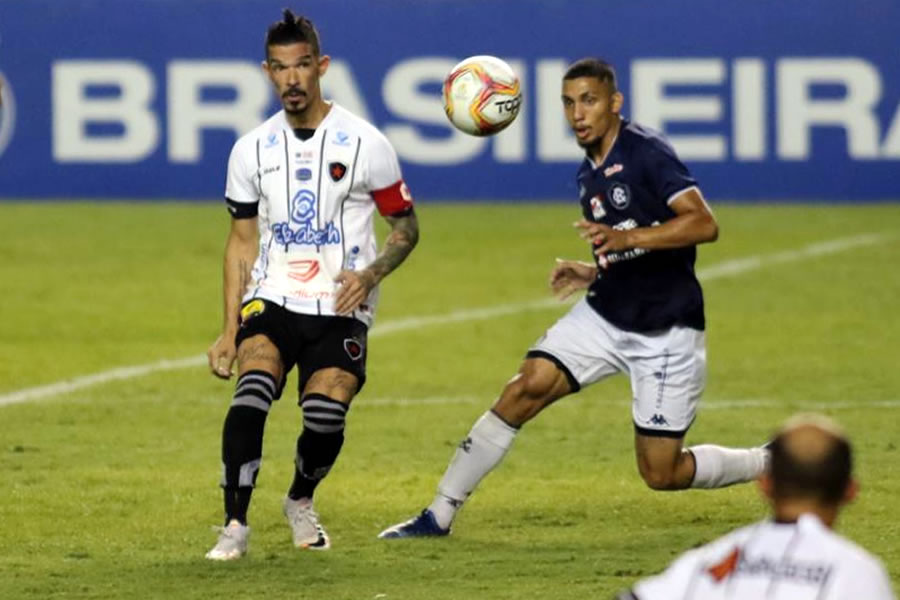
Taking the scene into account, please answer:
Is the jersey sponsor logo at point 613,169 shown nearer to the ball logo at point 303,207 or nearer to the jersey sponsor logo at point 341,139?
the jersey sponsor logo at point 341,139

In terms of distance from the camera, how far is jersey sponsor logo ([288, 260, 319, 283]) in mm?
8898

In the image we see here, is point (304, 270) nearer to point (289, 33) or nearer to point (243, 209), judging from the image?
point (243, 209)

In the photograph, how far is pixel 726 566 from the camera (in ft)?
15.7

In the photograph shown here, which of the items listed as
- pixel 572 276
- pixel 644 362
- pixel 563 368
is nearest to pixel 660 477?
pixel 644 362

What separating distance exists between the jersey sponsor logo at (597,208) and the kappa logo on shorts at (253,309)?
129 cm

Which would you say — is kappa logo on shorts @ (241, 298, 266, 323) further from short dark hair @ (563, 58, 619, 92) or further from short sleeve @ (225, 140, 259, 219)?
short dark hair @ (563, 58, 619, 92)

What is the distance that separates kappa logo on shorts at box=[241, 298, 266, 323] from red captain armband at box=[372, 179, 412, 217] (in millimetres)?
583

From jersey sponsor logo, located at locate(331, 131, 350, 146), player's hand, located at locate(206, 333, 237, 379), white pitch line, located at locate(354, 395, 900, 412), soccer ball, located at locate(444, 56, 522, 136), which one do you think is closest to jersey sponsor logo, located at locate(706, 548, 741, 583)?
player's hand, located at locate(206, 333, 237, 379)

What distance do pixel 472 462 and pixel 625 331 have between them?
2.55 feet

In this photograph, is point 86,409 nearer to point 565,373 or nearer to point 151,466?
point 151,466

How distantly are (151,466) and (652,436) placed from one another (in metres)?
2.95

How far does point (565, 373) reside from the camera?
9.01 meters

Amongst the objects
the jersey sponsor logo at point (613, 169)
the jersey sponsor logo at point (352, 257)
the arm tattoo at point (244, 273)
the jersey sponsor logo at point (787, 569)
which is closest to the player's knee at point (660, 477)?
the jersey sponsor logo at point (613, 169)

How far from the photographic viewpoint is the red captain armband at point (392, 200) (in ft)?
29.6
